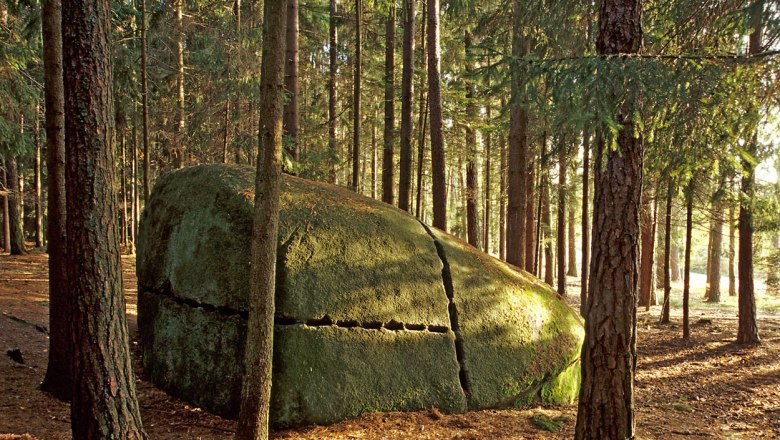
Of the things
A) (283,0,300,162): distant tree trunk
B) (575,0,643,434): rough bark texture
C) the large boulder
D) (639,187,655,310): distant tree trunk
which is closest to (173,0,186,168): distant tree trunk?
(283,0,300,162): distant tree trunk

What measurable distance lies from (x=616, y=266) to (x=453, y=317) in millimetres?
2736

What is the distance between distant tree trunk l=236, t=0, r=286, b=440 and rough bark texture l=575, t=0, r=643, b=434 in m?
3.26

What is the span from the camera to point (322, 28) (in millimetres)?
18250

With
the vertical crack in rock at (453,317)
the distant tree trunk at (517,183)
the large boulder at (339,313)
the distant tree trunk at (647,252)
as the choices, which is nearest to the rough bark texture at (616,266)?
the vertical crack in rock at (453,317)

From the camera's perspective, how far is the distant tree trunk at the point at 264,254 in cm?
475

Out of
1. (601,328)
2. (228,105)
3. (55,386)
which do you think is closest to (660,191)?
(601,328)

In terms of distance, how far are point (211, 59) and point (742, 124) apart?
1234 cm

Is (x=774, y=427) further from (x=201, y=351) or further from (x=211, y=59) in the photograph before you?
(x=211, y=59)

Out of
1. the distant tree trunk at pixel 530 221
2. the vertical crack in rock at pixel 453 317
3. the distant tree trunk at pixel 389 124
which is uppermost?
the distant tree trunk at pixel 389 124

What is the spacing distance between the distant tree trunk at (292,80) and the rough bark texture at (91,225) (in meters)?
5.63

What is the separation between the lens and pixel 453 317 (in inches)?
285

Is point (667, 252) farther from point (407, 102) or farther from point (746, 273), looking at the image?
point (407, 102)

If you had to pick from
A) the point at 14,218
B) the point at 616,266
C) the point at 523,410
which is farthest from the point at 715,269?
the point at 14,218

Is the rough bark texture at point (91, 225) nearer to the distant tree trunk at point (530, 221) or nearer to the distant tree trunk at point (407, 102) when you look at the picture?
the distant tree trunk at point (407, 102)
